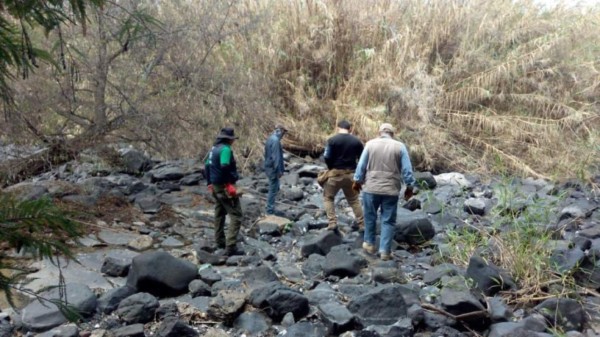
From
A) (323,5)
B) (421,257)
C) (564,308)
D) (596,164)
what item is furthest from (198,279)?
(323,5)

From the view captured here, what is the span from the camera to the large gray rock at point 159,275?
6.24 m

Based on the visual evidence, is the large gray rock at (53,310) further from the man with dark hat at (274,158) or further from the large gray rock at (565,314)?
the large gray rock at (565,314)

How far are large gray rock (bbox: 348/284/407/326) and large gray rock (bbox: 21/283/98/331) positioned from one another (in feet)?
8.23

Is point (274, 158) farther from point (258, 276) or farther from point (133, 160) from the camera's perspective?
point (133, 160)

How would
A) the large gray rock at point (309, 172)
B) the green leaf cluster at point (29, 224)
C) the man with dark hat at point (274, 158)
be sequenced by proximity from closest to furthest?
the green leaf cluster at point (29, 224) → the man with dark hat at point (274, 158) → the large gray rock at point (309, 172)

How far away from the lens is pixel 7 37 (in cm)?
293

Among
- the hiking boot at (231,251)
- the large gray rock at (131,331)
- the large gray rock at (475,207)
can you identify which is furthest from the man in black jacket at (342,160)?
the large gray rock at (131,331)

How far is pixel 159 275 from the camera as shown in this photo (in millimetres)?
6246

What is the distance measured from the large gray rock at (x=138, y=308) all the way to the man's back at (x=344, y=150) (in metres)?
3.83

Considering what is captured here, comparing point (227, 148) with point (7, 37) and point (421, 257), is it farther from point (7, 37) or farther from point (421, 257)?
point (7, 37)

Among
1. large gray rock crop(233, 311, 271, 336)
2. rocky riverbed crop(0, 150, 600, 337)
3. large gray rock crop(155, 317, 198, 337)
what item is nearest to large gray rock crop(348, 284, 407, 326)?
rocky riverbed crop(0, 150, 600, 337)

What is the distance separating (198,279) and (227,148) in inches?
69.5

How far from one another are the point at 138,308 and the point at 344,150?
4.12 meters

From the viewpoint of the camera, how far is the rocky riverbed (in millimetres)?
5527
